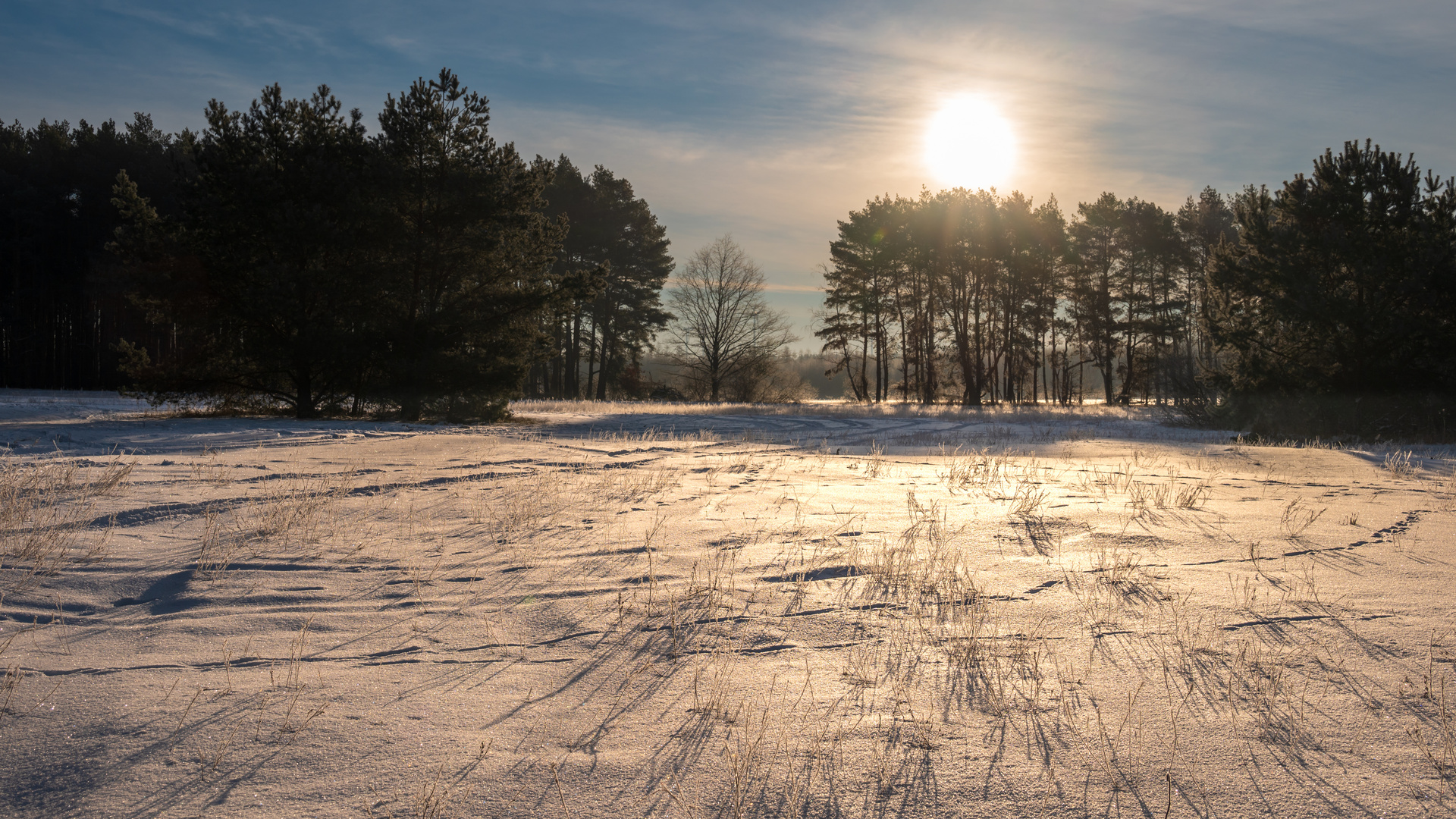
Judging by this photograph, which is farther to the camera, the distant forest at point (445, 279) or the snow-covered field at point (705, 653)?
the distant forest at point (445, 279)

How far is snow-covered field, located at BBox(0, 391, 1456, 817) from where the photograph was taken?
2293 mm

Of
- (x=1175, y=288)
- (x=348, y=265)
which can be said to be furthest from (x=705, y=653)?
(x=1175, y=288)

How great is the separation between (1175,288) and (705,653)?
162 ft

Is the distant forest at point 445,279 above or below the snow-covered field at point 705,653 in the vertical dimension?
above

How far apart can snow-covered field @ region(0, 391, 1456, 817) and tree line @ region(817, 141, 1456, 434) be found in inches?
481

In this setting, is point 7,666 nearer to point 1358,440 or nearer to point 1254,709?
point 1254,709

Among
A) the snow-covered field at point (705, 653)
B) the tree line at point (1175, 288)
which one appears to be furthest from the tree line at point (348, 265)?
A: the tree line at point (1175, 288)

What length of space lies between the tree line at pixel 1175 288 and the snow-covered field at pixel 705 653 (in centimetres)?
1221

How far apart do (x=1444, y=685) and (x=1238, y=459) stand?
431 inches

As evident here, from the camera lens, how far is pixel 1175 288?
44.2 metres

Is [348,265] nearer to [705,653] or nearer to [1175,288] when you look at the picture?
[705,653]

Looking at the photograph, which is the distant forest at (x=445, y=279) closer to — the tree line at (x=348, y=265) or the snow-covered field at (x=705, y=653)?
→ the tree line at (x=348, y=265)

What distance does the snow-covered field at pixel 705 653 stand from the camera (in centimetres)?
229

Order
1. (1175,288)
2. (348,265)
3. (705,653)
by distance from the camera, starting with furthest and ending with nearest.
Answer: (1175,288) < (348,265) < (705,653)
